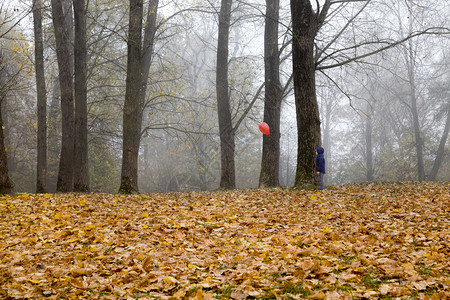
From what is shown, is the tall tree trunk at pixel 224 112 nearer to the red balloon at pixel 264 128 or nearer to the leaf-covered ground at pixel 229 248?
the red balloon at pixel 264 128

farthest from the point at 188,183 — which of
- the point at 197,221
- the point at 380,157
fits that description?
the point at 197,221

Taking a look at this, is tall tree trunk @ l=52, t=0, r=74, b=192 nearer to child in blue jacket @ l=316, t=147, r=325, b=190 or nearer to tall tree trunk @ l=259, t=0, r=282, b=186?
tall tree trunk @ l=259, t=0, r=282, b=186

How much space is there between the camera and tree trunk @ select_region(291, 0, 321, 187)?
9.38 m

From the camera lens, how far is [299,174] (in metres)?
9.54

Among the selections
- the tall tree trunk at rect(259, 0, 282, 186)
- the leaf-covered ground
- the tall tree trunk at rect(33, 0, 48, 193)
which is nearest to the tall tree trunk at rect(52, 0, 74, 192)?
the tall tree trunk at rect(33, 0, 48, 193)

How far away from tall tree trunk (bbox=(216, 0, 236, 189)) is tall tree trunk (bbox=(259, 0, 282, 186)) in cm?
130

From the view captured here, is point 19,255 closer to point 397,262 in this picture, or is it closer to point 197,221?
point 197,221

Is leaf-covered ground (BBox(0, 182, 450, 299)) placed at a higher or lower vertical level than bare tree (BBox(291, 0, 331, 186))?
lower

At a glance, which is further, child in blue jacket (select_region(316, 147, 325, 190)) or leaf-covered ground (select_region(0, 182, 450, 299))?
child in blue jacket (select_region(316, 147, 325, 190))

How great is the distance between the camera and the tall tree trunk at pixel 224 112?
12.8 metres

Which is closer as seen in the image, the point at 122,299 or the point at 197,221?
the point at 122,299

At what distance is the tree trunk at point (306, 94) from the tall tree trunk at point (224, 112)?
3681 mm

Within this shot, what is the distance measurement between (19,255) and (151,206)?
11.0ft

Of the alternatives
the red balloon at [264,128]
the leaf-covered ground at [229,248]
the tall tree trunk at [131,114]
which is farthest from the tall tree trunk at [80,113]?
the red balloon at [264,128]
